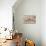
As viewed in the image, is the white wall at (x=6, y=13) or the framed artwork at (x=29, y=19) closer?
the white wall at (x=6, y=13)

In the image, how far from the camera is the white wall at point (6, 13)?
A: 413 cm

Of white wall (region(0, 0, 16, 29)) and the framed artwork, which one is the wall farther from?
white wall (region(0, 0, 16, 29))

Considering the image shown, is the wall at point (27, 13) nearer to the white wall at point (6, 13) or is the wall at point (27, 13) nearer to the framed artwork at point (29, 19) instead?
the framed artwork at point (29, 19)

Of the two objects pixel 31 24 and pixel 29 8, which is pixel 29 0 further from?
pixel 31 24

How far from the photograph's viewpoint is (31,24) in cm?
528

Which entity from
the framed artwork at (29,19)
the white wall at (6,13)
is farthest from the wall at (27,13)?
the white wall at (6,13)

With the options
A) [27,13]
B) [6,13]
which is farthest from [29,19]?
[6,13]

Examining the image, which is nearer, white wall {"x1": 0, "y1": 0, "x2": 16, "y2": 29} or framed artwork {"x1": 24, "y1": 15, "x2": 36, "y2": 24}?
white wall {"x1": 0, "y1": 0, "x2": 16, "y2": 29}

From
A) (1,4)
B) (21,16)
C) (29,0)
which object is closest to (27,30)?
(21,16)

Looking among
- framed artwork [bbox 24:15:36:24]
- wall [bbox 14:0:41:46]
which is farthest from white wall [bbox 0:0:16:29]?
framed artwork [bbox 24:15:36:24]

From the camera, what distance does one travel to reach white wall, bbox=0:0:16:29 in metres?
4.13

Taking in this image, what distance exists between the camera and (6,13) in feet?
13.7

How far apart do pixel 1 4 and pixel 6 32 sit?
102 cm

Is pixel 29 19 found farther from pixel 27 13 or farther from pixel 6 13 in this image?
pixel 6 13
